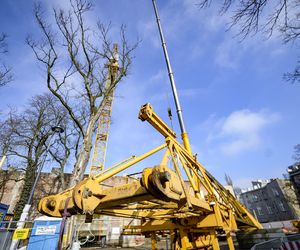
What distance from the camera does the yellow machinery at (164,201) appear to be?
1.94m

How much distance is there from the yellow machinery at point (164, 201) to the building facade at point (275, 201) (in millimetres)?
33345

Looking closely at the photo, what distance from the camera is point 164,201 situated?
6.67 feet

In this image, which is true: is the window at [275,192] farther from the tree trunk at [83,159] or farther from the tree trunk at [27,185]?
the tree trunk at [27,185]

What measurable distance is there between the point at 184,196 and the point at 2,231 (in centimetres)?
810

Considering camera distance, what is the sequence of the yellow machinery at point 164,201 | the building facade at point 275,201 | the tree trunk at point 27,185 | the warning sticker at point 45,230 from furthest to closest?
the building facade at point 275,201, the tree trunk at point 27,185, the warning sticker at point 45,230, the yellow machinery at point 164,201

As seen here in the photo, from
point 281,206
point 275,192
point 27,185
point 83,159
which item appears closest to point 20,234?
point 83,159

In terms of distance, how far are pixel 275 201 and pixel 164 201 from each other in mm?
49303

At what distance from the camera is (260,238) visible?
7641mm

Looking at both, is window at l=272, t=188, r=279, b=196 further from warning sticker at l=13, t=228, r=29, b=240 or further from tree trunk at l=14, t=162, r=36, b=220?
warning sticker at l=13, t=228, r=29, b=240

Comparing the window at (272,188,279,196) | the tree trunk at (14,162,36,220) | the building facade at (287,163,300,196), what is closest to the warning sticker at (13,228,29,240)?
the tree trunk at (14,162,36,220)

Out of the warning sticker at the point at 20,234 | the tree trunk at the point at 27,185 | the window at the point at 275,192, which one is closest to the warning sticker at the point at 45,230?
the warning sticker at the point at 20,234

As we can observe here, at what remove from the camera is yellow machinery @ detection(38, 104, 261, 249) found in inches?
76.2

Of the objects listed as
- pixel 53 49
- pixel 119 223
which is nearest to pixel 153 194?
pixel 53 49

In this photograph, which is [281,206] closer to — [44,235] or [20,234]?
[44,235]
